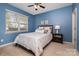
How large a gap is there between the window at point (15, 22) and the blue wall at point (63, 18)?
1344 millimetres

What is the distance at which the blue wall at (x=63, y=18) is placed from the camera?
385cm

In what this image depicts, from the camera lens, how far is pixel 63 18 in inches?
159

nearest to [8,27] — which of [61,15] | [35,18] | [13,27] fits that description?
[13,27]

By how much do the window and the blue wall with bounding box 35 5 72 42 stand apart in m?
1.34

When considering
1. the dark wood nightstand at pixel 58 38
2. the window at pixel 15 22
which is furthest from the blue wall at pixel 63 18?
the window at pixel 15 22

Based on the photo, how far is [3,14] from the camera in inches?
132

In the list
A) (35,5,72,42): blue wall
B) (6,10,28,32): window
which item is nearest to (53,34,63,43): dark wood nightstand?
(35,5,72,42): blue wall

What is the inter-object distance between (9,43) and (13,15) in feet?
5.03

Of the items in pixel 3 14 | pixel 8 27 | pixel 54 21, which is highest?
pixel 3 14

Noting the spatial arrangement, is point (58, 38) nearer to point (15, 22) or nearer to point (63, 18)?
point (63, 18)

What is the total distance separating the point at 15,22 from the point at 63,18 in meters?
2.79

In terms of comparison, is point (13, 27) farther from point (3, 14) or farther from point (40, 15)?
point (40, 15)

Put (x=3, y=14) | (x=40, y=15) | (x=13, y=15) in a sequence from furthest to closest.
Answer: (x=40, y=15) → (x=13, y=15) → (x=3, y=14)

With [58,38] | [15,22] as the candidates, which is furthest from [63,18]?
[15,22]
